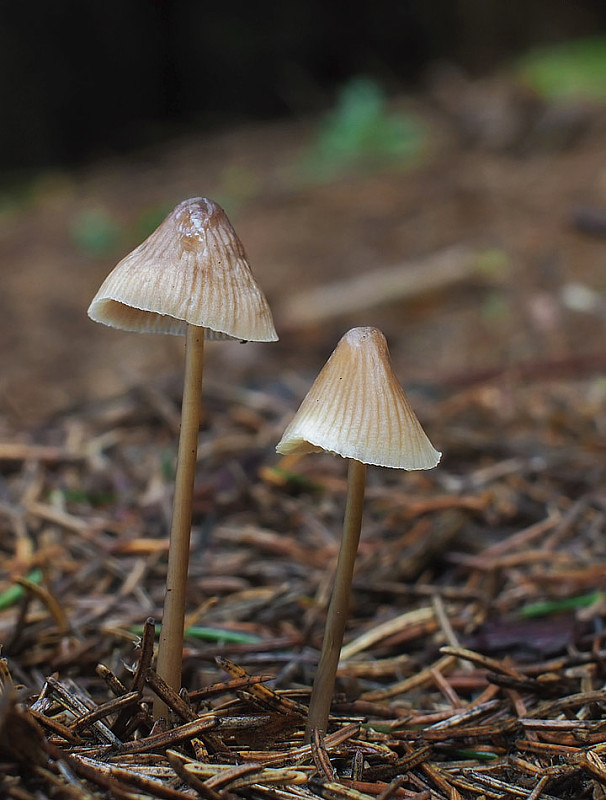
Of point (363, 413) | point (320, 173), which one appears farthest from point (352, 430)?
point (320, 173)

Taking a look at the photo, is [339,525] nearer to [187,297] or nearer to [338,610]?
[338,610]

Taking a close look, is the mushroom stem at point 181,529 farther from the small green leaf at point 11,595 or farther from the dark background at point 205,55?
the dark background at point 205,55

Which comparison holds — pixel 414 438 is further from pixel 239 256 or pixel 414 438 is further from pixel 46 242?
pixel 46 242

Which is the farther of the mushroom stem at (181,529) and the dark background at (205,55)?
the dark background at (205,55)

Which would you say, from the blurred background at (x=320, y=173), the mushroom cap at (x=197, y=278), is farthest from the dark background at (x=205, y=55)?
the mushroom cap at (x=197, y=278)

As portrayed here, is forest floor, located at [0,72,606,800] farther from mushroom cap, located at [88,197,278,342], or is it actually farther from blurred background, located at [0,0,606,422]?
mushroom cap, located at [88,197,278,342]
